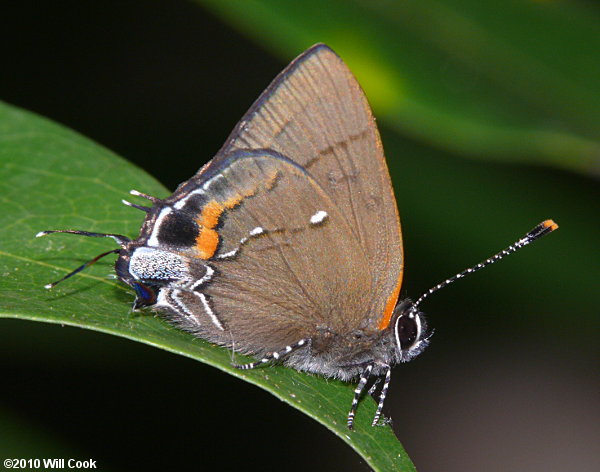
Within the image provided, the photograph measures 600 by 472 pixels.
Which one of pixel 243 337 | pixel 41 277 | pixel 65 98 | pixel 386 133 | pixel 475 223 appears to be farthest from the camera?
pixel 65 98

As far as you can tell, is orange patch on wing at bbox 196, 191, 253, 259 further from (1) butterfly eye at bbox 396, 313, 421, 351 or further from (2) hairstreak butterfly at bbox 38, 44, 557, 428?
(1) butterfly eye at bbox 396, 313, 421, 351

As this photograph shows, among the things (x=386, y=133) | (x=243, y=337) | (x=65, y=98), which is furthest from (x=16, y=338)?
(x=386, y=133)

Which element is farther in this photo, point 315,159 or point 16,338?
point 16,338

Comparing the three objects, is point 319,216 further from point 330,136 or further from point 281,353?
point 281,353

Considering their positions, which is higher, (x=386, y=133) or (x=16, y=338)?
(x=386, y=133)

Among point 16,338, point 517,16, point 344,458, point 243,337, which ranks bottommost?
point 344,458

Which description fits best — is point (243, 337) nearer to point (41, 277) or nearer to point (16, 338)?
point (41, 277)

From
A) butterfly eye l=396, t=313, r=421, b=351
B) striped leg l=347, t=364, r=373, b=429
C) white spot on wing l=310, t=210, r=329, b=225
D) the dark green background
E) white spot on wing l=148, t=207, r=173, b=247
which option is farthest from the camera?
the dark green background

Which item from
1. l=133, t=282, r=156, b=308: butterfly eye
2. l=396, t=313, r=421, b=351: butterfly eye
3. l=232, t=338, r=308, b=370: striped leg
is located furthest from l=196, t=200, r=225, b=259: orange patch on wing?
l=396, t=313, r=421, b=351: butterfly eye
